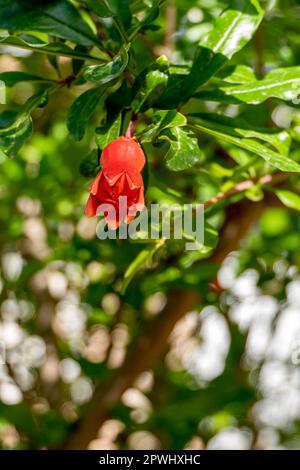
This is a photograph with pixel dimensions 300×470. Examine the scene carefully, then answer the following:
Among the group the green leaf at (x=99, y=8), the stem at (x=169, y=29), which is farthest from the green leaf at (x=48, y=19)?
the stem at (x=169, y=29)

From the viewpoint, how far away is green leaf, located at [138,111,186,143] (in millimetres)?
537

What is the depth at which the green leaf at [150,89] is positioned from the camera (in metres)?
0.57

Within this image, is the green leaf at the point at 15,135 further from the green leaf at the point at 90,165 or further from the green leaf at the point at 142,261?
the green leaf at the point at 142,261

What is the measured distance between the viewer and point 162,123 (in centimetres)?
54

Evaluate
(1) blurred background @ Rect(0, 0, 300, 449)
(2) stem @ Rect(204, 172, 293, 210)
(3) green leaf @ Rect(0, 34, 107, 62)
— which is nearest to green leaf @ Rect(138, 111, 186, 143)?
(3) green leaf @ Rect(0, 34, 107, 62)

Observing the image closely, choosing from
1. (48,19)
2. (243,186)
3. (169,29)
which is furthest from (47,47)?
(169,29)

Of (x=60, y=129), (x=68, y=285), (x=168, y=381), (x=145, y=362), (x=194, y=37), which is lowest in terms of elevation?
(x=168, y=381)

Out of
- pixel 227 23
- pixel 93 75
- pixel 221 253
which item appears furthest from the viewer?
pixel 221 253

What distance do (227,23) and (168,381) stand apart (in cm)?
106

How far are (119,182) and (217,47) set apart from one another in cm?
19

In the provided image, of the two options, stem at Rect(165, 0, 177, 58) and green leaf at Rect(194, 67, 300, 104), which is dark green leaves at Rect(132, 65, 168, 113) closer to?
green leaf at Rect(194, 67, 300, 104)

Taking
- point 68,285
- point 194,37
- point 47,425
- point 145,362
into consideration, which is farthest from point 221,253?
point 68,285
